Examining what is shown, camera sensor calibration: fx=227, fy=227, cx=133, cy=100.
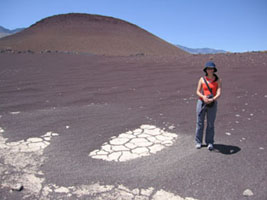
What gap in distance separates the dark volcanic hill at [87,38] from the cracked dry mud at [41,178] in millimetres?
27876

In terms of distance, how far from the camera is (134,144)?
143 inches

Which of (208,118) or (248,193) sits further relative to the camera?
(208,118)

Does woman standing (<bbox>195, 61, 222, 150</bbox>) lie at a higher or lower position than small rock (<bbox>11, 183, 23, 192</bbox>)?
higher

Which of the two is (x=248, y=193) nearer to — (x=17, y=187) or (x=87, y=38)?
(x=17, y=187)

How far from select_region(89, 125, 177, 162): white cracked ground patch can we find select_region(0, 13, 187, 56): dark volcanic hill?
1088 inches

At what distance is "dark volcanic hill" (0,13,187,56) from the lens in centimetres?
3544

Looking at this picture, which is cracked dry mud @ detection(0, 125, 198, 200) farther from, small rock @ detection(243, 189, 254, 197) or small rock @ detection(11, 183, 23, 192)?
small rock @ detection(243, 189, 254, 197)

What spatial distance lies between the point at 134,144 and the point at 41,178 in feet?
4.82

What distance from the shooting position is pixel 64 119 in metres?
4.86

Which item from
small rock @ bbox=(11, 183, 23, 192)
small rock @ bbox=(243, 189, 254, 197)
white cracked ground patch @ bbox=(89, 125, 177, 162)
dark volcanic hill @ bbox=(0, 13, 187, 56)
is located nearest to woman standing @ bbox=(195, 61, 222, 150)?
white cracked ground patch @ bbox=(89, 125, 177, 162)

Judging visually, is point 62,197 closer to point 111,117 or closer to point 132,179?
point 132,179

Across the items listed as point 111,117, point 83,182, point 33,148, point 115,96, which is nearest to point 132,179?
point 83,182

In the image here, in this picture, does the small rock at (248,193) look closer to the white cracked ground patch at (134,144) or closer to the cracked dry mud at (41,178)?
the cracked dry mud at (41,178)

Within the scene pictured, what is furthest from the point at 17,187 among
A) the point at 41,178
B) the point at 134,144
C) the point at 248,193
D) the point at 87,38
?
the point at 87,38
